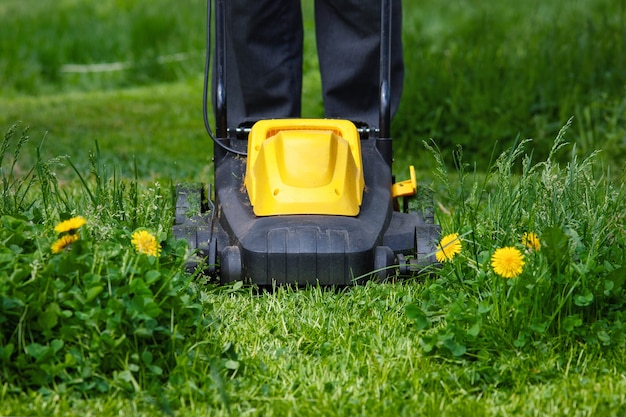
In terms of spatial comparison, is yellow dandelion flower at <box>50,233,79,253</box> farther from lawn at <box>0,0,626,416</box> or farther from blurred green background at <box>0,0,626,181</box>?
blurred green background at <box>0,0,626,181</box>

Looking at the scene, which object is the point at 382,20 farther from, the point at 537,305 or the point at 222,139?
the point at 537,305

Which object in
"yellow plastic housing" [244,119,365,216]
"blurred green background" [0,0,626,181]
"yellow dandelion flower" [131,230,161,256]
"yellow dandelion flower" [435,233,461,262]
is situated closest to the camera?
"yellow dandelion flower" [131,230,161,256]

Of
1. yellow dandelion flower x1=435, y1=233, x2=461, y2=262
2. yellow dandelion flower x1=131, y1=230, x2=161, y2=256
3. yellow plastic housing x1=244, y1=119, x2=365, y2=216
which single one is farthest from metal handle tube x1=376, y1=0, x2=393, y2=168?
yellow dandelion flower x1=131, y1=230, x2=161, y2=256

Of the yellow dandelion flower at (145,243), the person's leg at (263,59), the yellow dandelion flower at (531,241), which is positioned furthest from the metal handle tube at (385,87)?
the yellow dandelion flower at (145,243)

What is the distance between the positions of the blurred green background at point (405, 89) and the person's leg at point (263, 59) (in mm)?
570

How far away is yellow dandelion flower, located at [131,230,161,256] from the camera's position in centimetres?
222

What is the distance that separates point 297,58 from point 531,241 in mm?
1258

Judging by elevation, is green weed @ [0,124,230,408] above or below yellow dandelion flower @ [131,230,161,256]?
below

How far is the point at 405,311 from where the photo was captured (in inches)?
90.3

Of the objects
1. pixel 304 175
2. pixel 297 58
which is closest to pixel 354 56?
pixel 297 58

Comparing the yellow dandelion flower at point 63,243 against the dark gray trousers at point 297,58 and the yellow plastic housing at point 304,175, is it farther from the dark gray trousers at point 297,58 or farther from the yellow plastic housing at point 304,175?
the dark gray trousers at point 297,58

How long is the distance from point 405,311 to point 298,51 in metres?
1.25

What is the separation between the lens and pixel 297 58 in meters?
3.27

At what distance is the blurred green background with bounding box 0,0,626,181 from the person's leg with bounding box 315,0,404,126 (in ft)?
2.38
